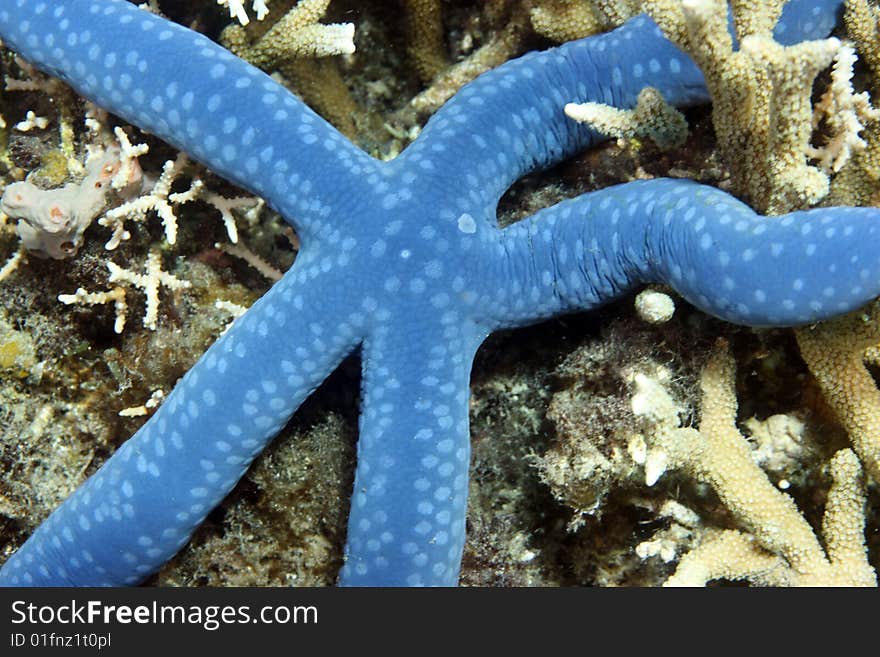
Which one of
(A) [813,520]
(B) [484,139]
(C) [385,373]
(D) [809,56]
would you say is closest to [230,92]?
(B) [484,139]

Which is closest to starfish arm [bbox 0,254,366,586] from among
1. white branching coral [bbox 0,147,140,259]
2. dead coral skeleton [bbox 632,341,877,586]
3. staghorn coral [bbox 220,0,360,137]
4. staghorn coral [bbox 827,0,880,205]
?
white branching coral [bbox 0,147,140,259]

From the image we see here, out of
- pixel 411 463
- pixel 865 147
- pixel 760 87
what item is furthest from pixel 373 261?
pixel 865 147

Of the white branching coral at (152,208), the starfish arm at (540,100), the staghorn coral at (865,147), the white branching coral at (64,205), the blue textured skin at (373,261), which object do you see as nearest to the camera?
the staghorn coral at (865,147)

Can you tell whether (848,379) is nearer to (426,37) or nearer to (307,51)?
(426,37)

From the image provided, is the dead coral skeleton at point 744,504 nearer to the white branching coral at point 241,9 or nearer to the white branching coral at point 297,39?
the white branching coral at point 297,39

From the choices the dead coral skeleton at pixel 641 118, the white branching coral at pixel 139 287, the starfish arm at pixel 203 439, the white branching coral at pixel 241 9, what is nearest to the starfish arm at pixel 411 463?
the starfish arm at pixel 203 439

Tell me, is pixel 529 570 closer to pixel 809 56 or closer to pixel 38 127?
pixel 809 56
